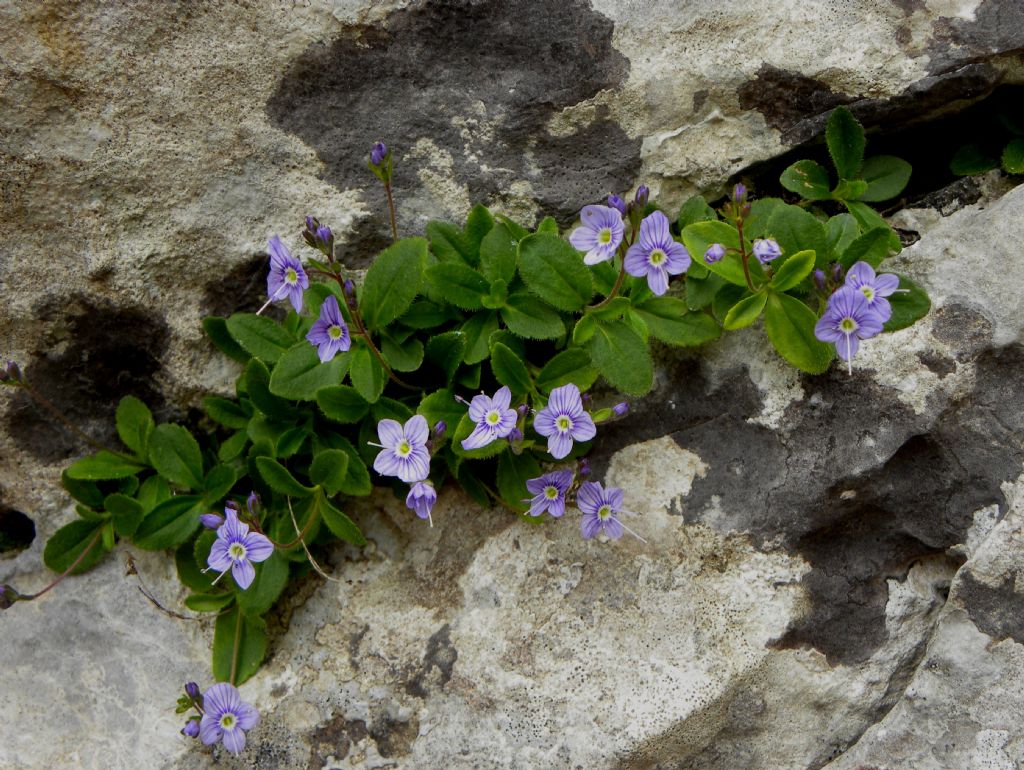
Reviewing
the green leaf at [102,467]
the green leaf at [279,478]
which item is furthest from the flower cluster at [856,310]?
the green leaf at [102,467]

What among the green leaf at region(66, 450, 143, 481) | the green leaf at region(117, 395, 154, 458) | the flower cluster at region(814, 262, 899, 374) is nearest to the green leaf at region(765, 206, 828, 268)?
the flower cluster at region(814, 262, 899, 374)

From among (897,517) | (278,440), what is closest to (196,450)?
(278,440)

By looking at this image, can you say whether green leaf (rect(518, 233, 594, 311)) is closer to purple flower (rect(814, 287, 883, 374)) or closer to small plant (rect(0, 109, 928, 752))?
small plant (rect(0, 109, 928, 752))

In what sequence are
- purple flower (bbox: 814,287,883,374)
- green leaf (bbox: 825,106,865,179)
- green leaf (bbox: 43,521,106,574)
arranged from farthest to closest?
1. green leaf (bbox: 43,521,106,574)
2. green leaf (bbox: 825,106,865,179)
3. purple flower (bbox: 814,287,883,374)

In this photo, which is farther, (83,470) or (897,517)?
(83,470)

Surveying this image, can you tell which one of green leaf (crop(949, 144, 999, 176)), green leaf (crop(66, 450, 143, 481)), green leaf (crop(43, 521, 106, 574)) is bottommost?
green leaf (crop(43, 521, 106, 574))

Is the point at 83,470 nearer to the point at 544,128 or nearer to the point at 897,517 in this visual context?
the point at 544,128

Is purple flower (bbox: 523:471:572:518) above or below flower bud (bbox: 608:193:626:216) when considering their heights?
below
